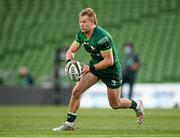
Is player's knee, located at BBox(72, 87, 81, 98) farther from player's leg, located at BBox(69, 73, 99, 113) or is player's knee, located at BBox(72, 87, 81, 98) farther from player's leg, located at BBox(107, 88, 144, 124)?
player's leg, located at BBox(107, 88, 144, 124)

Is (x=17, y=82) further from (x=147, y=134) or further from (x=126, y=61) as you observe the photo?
(x=147, y=134)

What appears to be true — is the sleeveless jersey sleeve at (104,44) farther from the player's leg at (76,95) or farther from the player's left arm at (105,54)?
the player's leg at (76,95)

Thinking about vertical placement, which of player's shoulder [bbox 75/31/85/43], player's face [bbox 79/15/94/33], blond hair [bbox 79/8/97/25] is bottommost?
player's shoulder [bbox 75/31/85/43]

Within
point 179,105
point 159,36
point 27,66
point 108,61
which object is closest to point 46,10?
point 27,66

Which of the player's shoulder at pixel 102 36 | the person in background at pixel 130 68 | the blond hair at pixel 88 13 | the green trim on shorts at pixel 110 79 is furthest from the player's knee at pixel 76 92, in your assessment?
the person in background at pixel 130 68

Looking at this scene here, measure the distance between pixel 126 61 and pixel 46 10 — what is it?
538 inches

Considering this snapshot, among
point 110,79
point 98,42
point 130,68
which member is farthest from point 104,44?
point 130,68

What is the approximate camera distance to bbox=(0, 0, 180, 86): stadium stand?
3341 centimetres

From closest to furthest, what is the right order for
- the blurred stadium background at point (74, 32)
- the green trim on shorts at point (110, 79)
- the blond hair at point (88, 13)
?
the blond hair at point (88, 13) → the green trim on shorts at point (110, 79) → the blurred stadium background at point (74, 32)

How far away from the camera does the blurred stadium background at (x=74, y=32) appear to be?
3322cm

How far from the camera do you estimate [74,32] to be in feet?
119

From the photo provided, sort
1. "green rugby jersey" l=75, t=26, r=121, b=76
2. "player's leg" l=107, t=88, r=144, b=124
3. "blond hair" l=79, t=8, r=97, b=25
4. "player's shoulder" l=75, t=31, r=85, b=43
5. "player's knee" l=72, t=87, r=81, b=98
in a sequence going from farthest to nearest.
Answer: "player's leg" l=107, t=88, r=144, b=124 → "player's shoulder" l=75, t=31, r=85, b=43 → "player's knee" l=72, t=87, r=81, b=98 → "green rugby jersey" l=75, t=26, r=121, b=76 → "blond hair" l=79, t=8, r=97, b=25

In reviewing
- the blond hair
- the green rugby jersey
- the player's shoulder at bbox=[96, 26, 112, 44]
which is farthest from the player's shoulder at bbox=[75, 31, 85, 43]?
the blond hair

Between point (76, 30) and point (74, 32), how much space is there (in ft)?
0.72
